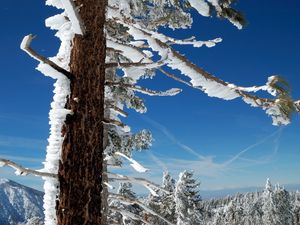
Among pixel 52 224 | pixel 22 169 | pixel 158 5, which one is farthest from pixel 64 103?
pixel 158 5

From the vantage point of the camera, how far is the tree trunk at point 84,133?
368 centimetres

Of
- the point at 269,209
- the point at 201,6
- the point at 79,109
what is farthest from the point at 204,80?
the point at 269,209

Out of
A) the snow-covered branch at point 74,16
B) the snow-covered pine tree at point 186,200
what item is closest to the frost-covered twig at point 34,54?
the snow-covered branch at point 74,16

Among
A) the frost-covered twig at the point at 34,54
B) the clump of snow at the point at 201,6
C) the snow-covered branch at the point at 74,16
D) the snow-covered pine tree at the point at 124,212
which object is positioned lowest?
the snow-covered pine tree at the point at 124,212

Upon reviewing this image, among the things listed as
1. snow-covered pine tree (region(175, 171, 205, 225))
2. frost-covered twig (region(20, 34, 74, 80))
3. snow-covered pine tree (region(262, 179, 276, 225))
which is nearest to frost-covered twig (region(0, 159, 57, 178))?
frost-covered twig (region(20, 34, 74, 80))

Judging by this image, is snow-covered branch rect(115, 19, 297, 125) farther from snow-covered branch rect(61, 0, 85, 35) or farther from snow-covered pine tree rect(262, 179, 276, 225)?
snow-covered pine tree rect(262, 179, 276, 225)

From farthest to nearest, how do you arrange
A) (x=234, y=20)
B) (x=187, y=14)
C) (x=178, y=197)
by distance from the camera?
1. (x=178, y=197)
2. (x=187, y=14)
3. (x=234, y=20)

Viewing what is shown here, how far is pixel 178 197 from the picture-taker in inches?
1465

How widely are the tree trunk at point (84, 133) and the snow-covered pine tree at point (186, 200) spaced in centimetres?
3395

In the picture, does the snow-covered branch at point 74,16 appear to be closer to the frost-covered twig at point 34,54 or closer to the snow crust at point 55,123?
the snow crust at point 55,123

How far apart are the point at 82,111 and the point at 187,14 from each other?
4822 mm

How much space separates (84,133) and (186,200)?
34761 mm

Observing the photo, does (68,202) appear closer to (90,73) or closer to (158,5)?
(90,73)

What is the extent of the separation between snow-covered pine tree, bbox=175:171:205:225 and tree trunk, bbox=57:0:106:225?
3395 centimetres
